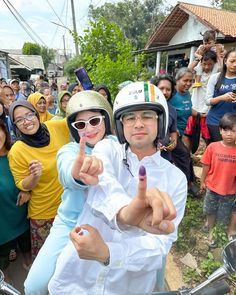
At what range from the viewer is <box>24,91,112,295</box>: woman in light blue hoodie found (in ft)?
5.61

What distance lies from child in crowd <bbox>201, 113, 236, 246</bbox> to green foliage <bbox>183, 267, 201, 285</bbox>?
1.59 ft

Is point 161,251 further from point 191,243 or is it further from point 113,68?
point 113,68

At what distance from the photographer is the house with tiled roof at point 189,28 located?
13.5 meters

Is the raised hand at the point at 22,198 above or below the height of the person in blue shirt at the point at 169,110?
below

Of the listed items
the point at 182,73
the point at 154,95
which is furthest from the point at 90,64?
the point at 154,95

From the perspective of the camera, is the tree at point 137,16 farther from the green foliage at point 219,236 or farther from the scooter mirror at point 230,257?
the scooter mirror at point 230,257

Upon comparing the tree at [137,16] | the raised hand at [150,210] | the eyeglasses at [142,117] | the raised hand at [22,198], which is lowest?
the raised hand at [22,198]

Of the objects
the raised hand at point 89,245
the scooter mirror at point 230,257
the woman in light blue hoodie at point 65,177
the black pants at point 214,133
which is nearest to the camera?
the scooter mirror at point 230,257

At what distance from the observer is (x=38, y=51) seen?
225 ft

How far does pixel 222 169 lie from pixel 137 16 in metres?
39.0

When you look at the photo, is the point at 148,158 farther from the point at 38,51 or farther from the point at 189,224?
the point at 38,51

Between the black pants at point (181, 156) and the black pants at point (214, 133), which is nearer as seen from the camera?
the black pants at point (214, 133)

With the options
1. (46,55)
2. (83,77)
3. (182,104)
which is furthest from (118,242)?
(46,55)

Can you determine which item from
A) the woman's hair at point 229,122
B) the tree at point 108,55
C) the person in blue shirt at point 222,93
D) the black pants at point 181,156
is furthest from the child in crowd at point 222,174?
the tree at point 108,55
